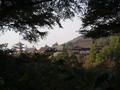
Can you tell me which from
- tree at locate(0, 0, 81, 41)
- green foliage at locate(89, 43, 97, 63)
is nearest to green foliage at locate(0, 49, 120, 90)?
tree at locate(0, 0, 81, 41)

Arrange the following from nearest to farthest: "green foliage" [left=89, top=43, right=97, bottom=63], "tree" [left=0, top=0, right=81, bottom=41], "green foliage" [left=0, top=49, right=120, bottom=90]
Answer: "green foliage" [left=0, top=49, right=120, bottom=90] < "tree" [left=0, top=0, right=81, bottom=41] < "green foliage" [left=89, top=43, right=97, bottom=63]

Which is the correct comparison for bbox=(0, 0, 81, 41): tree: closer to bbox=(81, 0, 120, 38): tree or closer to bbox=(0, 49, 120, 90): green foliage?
bbox=(81, 0, 120, 38): tree

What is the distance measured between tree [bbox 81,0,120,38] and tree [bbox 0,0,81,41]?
0.88 meters

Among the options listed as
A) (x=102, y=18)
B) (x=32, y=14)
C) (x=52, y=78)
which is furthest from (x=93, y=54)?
(x=52, y=78)

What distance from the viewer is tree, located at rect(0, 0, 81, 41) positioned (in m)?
12.3

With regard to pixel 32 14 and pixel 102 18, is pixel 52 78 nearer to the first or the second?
pixel 32 14

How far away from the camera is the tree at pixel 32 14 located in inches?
485

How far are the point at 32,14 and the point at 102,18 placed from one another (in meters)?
3.96

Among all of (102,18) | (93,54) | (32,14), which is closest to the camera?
(32,14)

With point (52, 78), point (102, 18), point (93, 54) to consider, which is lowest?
point (52, 78)

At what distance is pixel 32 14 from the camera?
13.9 metres

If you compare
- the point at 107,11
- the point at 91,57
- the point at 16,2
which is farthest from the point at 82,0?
the point at 91,57

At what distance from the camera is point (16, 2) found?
487 inches

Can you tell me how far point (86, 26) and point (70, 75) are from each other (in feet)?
28.5
